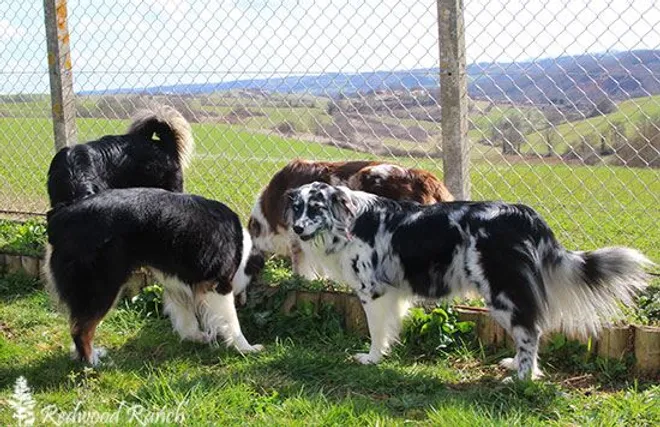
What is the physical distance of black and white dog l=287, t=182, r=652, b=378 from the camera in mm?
3354

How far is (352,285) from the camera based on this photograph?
12.6ft

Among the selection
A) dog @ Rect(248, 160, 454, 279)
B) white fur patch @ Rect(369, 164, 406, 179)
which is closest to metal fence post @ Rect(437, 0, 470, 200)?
dog @ Rect(248, 160, 454, 279)

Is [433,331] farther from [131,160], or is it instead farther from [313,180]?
[131,160]

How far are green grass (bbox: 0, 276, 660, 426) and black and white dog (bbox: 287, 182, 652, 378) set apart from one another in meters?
0.23

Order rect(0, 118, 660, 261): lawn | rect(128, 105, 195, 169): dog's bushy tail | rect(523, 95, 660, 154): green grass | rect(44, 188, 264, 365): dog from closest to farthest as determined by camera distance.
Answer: rect(44, 188, 264, 365): dog → rect(523, 95, 660, 154): green grass → rect(0, 118, 660, 261): lawn → rect(128, 105, 195, 169): dog's bushy tail

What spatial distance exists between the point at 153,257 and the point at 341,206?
1.06m

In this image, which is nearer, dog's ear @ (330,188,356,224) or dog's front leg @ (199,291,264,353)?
dog's ear @ (330,188,356,224)

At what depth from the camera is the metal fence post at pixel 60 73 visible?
5.49m

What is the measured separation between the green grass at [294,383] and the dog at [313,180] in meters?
0.64

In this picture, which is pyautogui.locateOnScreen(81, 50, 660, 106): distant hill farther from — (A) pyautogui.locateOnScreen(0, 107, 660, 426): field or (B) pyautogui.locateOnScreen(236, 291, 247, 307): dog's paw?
(B) pyautogui.locateOnScreen(236, 291, 247, 307): dog's paw

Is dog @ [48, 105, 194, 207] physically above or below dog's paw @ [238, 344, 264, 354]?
above

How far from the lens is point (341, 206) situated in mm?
3756

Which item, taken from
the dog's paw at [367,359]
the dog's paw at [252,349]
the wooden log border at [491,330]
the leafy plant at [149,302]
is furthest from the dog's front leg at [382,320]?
the leafy plant at [149,302]

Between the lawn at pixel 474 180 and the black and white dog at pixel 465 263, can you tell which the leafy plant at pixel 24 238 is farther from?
the black and white dog at pixel 465 263
